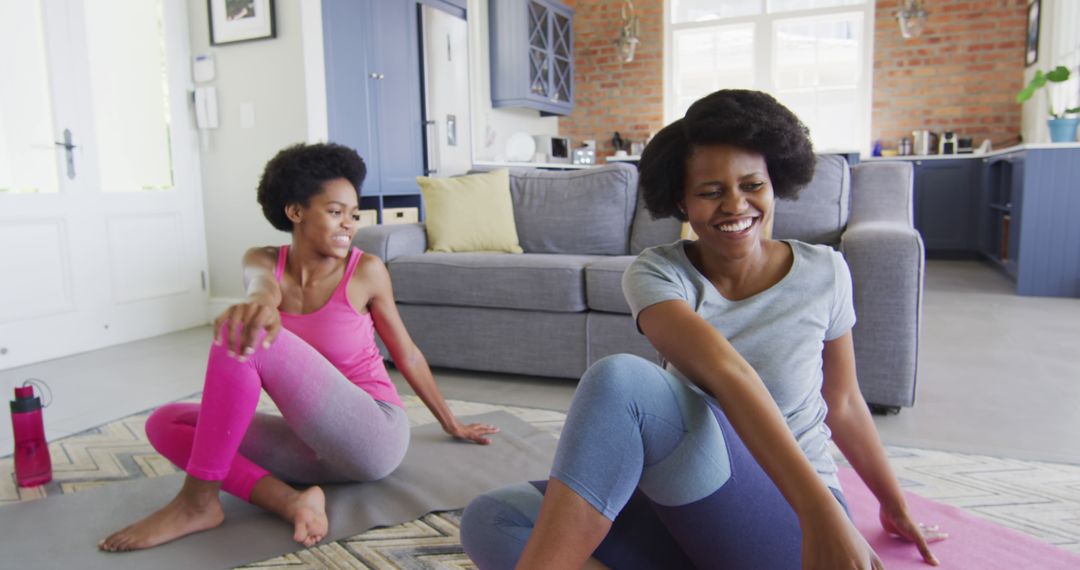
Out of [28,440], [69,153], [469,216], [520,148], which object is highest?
[520,148]

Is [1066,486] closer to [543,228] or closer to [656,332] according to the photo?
[656,332]

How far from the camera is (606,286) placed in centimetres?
275

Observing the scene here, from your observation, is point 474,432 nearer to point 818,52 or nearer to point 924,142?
point 924,142

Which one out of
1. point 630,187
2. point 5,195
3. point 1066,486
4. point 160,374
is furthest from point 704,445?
point 5,195

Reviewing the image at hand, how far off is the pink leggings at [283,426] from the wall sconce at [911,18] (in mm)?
5876

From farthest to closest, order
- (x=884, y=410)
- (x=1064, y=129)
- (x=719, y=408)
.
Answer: (x=1064, y=129)
(x=884, y=410)
(x=719, y=408)

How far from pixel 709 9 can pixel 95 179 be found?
577cm

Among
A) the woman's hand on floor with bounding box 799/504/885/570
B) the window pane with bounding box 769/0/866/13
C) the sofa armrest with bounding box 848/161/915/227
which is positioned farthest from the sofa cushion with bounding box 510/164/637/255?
the window pane with bounding box 769/0/866/13

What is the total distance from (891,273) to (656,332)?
1610mm

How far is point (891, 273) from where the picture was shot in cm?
231

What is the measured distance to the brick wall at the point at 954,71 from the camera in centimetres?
647

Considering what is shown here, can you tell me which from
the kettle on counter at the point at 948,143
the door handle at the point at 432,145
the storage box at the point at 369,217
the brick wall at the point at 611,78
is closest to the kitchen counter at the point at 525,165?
the door handle at the point at 432,145

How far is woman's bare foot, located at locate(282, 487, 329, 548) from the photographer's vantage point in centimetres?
154

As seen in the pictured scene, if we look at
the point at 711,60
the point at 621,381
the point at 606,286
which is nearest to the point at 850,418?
the point at 621,381
